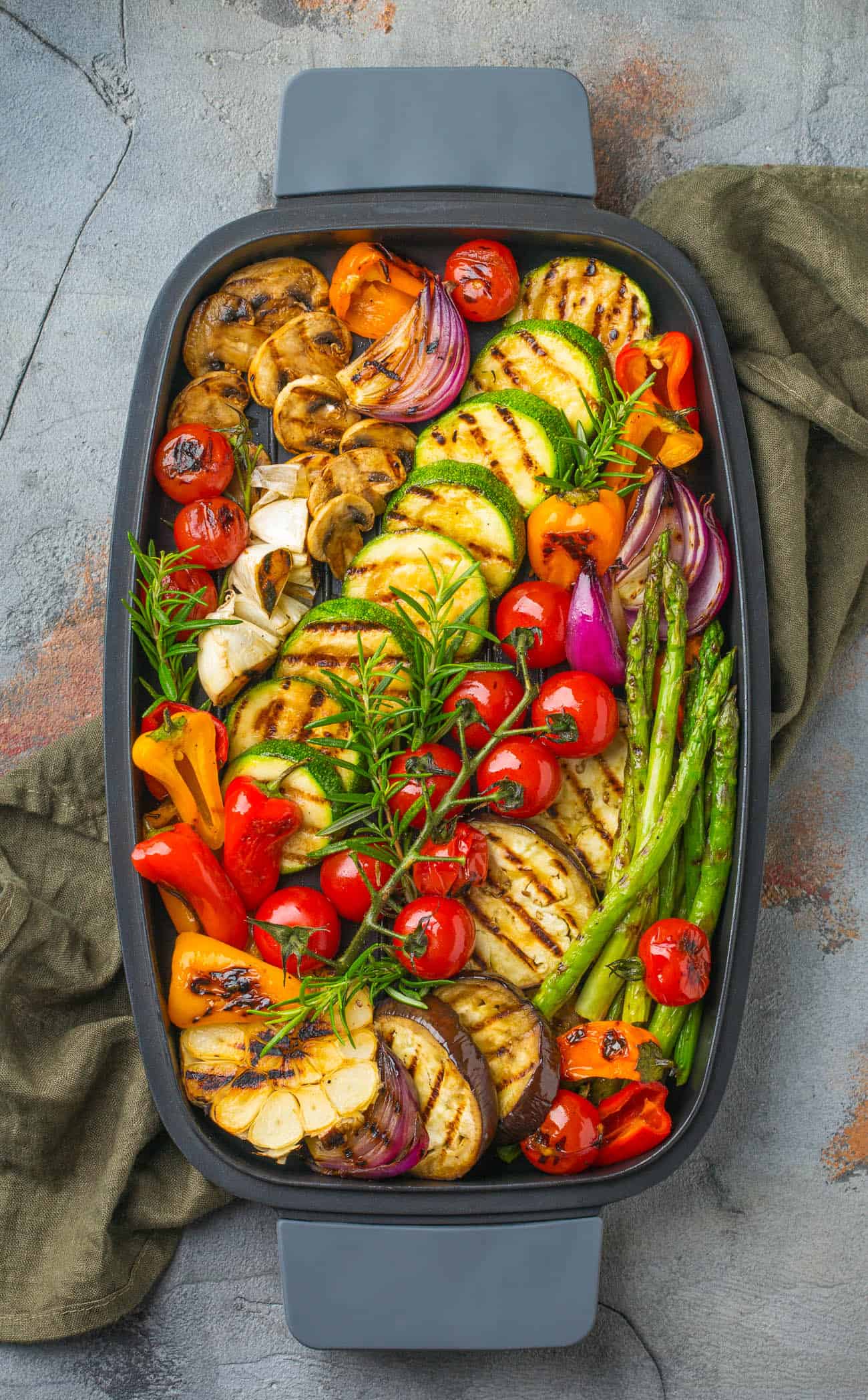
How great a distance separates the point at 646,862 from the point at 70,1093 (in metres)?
1.46

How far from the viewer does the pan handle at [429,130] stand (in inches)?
95.0

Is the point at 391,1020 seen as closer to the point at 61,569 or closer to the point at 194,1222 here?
the point at 194,1222

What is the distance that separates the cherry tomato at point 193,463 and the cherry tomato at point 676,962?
4.50 ft

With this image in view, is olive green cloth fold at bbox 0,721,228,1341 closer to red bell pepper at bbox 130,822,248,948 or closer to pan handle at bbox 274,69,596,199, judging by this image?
red bell pepper at bbox 130,822,248,948

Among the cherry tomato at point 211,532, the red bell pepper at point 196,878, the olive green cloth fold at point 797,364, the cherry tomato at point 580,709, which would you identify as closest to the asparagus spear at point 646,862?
the cherry tomato at point 580,709

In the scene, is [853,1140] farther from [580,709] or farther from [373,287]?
[373,287]

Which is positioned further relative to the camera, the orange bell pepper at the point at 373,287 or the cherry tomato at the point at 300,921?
the orange bell pepper at the point at 373,287

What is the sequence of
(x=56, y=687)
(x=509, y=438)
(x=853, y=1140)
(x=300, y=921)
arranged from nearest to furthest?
(x=300, y=921)
(x=509, y=438)
(x=853, y=1140)
(x=56, y=687)

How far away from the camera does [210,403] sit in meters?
2.41

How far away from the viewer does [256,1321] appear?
2.62 metres

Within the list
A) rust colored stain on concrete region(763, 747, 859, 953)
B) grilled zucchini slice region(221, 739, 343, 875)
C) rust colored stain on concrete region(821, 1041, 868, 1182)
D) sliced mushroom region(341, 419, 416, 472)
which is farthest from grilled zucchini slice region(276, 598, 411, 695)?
rust colored stain on concrete region(821, 1041, 868, 1182)

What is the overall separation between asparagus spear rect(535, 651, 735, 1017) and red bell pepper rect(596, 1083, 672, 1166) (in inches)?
9.0

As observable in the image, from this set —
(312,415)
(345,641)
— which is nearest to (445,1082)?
(345,641)

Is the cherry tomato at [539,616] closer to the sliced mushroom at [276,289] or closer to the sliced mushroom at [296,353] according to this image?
the sliced mushroom at [296,353]
